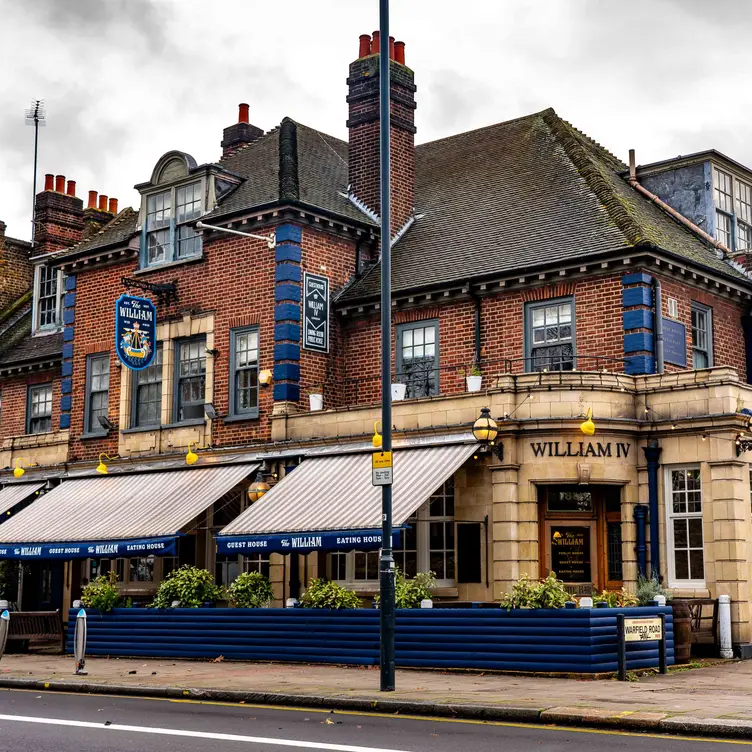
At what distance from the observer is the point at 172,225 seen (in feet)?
87.6

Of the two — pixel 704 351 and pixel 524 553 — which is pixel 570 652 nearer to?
pixel 524 553

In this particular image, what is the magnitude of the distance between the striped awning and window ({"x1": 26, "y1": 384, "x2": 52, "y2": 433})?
3266 millimetres

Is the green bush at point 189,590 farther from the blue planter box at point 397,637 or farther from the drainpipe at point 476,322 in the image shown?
the drainpipe at point 476,322

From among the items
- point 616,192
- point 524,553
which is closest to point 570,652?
point 524,553

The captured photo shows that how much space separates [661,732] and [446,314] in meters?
13.0

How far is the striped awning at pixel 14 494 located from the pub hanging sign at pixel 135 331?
4.73m

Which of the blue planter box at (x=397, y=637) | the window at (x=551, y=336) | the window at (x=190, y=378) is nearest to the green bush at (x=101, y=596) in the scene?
the blue planter box at (x=397, y=637)

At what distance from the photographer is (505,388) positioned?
20125 millimetres

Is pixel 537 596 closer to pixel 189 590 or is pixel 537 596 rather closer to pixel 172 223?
pixel 189 590

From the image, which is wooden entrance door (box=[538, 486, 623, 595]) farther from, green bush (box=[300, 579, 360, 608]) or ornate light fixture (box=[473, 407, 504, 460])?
green bush (box=[300, 579, 360, 608])

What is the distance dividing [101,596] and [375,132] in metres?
11.8

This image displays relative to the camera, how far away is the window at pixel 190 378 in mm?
25906

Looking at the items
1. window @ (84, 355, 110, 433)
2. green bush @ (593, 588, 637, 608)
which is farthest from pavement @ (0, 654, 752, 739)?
window @ (84, 355, 110, 433)

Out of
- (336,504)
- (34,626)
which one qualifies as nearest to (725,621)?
(336,504)
